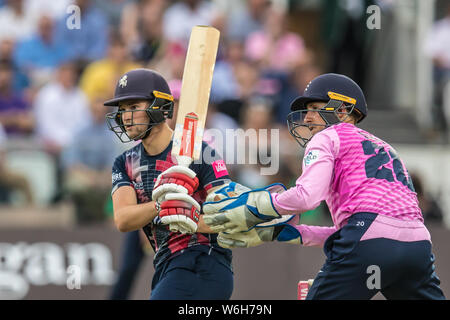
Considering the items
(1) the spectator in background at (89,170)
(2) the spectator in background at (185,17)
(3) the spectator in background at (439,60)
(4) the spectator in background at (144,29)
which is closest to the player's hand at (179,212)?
(1) the spectator in background at (89,170)

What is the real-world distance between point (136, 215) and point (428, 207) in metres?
5.86

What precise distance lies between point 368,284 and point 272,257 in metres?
5.11

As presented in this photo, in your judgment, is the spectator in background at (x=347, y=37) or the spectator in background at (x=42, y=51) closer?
the spectator in background at (x=42, y=51)

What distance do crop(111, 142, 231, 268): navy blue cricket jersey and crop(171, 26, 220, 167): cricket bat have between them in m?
0.12

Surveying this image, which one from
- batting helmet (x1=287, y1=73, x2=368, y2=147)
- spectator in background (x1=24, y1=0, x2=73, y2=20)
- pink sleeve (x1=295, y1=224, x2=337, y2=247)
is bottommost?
pink sleeve (x1=295, y1=224, x2=337, y2=247)

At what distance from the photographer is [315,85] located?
503cm

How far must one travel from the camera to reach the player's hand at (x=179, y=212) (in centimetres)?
484

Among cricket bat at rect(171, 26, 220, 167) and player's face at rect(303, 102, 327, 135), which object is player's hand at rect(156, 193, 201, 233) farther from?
player's face at rect(303, 102, 327, 135)

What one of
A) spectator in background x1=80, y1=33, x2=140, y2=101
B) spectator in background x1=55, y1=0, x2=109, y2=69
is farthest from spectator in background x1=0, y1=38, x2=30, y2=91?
spectator in background x1=80, y1=33, x2=140, y2=101

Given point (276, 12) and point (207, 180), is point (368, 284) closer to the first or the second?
point (207, 180)

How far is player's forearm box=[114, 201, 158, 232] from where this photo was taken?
16.7ft

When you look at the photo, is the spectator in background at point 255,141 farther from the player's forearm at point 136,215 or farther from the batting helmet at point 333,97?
the batting helmet at point 333,97

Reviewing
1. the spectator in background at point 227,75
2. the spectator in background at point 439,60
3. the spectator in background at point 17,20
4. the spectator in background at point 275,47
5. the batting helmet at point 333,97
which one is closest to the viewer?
the batting helmet at point 333,97
